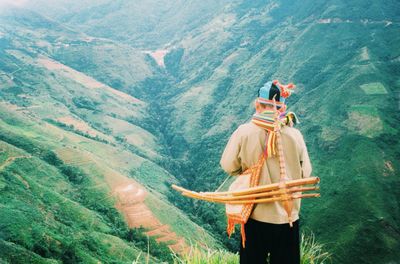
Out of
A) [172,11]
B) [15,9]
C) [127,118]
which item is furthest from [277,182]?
[172,11]

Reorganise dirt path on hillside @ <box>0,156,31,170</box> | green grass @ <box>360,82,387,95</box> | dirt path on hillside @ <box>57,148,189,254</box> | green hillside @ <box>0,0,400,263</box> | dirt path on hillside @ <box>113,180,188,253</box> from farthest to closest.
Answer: green grass @ <box>360,82,387,95</box> < green hillside @ <box>0,0,400,263</box> < dirt path on hillside @ <box>57,148,189,254</box> < dirt path on hillside @ <box>113,180,188,253</box> < dirt path on hillside @ <box>0,156,31,170</box>

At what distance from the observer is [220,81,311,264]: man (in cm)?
406

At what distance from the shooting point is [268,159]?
13.5ft

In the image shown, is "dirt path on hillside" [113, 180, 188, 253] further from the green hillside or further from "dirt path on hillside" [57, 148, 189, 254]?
the green hillside

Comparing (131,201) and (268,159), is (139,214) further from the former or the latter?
(268,159)

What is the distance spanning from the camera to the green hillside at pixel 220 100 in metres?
46.9

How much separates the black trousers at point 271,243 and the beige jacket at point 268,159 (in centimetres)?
10

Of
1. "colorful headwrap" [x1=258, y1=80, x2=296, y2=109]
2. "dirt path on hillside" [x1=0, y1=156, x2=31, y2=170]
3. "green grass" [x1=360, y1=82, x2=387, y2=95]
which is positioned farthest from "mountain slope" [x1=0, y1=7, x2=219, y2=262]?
"green grass" [x1=360, y1=82, x2=387, y2=95]

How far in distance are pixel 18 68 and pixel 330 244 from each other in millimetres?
75373

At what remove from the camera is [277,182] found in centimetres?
407

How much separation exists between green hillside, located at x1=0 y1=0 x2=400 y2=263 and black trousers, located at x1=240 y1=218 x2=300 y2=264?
92.4ft

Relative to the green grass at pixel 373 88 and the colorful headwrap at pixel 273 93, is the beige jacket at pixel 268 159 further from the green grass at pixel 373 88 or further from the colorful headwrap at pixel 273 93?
the green grass at pixel 373 88

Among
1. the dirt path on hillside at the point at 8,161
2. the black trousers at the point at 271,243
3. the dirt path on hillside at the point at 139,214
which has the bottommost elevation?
the dirt path on hillside at the point at 139,214

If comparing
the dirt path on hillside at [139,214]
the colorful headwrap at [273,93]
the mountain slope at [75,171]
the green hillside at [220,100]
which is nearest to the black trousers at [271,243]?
the colorful headwrap at [273,93]
